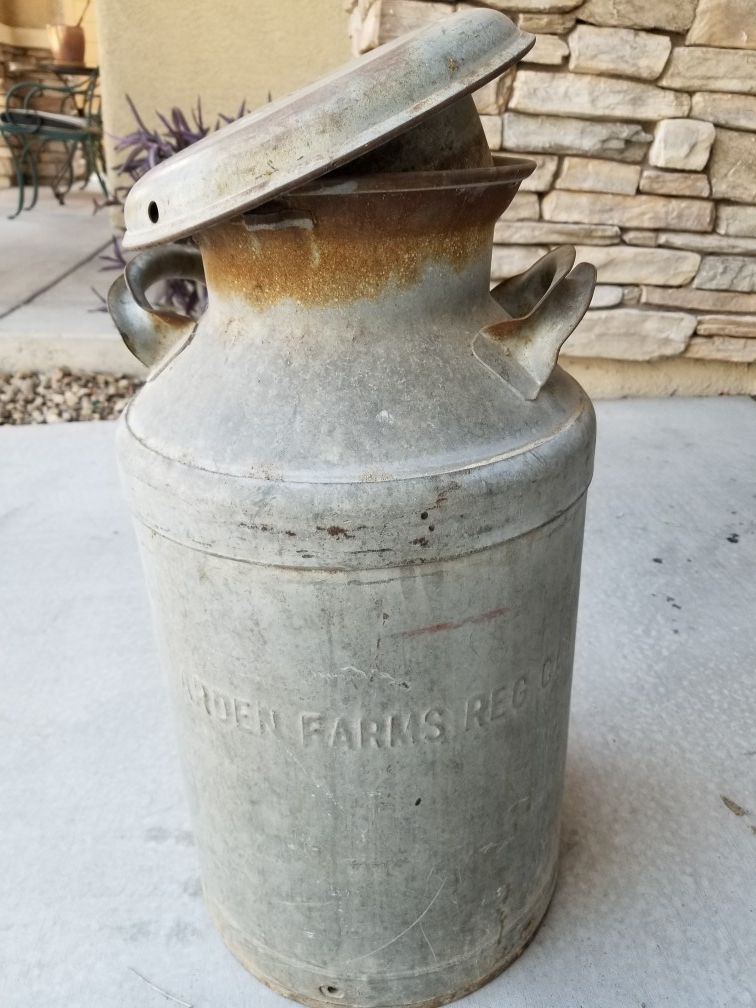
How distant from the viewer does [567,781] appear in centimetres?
175

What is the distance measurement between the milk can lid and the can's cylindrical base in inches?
43.5

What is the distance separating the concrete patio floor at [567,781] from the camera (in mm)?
1354

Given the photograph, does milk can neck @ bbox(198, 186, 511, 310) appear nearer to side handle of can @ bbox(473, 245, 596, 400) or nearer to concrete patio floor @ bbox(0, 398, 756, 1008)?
side handle of can @ bbox(473, 245, 596, 400)

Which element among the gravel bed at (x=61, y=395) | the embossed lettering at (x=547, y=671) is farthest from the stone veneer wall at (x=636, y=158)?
the embossed lettering at (x=547, y=671)

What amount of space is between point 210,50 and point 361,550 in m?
4.35

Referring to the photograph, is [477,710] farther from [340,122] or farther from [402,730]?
[340,122]

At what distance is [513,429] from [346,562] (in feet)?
0.86

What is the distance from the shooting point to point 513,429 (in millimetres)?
1005

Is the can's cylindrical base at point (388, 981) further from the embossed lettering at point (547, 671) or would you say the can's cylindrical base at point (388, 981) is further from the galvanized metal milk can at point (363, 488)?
the embossed lettering at point (547, 671)

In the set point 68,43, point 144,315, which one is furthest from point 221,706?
point 68,43

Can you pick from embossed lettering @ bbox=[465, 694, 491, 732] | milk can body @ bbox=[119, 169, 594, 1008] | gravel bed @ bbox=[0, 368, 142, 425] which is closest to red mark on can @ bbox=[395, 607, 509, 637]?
milk can body @ bbox=[119, 169, 594, 1008]

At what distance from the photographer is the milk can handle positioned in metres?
1.21

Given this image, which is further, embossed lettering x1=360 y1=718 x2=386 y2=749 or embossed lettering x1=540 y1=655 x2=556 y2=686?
embossed lettering x1=540 y1=655 x2=556 y2=686

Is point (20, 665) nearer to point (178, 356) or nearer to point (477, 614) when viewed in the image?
point (178, 356)
